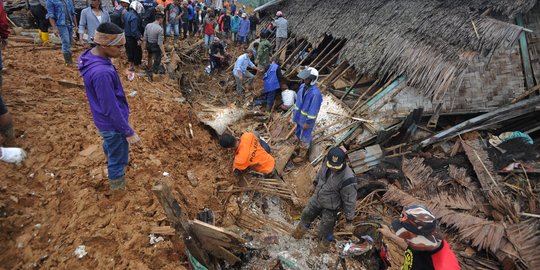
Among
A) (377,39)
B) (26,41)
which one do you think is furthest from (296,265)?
(26,41)

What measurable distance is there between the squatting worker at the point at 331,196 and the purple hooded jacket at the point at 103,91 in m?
2.41

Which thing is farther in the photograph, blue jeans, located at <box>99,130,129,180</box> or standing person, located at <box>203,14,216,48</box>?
standing person, located at <box>203,14,216,48</box>

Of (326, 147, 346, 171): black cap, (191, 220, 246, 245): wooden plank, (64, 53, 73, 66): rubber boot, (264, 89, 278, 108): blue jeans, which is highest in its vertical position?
(326, 147, 346, 171): black cap

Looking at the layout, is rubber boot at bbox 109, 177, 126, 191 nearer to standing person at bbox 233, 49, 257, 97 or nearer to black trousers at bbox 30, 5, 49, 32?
standing person at bbox 233, 49, 257, 97

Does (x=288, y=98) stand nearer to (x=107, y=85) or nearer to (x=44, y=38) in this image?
(x=107, y=85)

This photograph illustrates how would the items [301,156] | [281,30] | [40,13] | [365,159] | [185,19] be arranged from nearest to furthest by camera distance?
[365,159]
[301,156]
[40,13]
[281,30]
[185,19]

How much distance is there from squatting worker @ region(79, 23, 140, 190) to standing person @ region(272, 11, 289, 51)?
10.2m

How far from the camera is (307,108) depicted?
5.91 metres

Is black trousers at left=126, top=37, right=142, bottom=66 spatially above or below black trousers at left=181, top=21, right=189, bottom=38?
above

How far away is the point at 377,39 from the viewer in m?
7.71

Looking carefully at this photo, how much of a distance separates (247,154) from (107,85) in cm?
237

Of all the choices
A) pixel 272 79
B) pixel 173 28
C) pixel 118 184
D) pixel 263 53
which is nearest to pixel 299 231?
pixel 118 184

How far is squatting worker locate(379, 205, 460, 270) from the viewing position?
232 cm

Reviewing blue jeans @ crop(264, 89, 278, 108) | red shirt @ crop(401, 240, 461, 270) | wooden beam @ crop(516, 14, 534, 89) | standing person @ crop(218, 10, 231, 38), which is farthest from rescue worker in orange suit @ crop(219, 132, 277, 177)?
standing person @ crop(218, 10, 231, 38)
